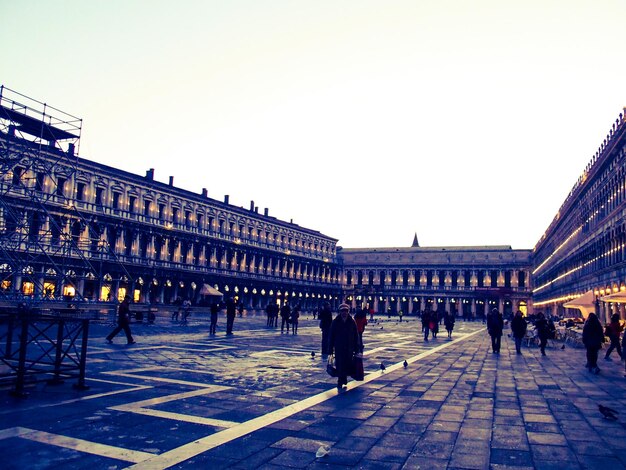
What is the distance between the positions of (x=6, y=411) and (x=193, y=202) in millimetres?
49664

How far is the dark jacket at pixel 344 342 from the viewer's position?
28.5 ft

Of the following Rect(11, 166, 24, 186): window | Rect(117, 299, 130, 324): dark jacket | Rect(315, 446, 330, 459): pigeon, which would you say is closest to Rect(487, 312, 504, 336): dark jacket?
Rect(117, 299, 130, 324): dark jacket

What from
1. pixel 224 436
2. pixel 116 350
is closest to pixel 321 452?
pixel 224 436

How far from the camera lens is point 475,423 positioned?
251 inches

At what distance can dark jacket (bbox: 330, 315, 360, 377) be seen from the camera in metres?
8.70

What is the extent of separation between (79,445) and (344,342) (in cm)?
486

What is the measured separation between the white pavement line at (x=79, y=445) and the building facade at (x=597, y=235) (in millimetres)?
18823

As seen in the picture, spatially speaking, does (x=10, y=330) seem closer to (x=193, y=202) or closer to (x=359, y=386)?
(x=359, y=386)

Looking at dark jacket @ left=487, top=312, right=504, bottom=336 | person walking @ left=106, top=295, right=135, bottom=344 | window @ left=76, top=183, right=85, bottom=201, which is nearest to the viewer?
person walking @ left=106, top=295, right=135, bottom=344

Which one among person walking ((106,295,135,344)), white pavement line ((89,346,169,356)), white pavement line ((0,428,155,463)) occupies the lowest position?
white pavement line ((0,428,155,463))

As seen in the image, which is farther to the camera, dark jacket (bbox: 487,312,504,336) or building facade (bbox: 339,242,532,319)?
building facade (bbox: 339,242,532,319)

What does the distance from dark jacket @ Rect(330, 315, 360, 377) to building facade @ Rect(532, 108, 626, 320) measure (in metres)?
14.2

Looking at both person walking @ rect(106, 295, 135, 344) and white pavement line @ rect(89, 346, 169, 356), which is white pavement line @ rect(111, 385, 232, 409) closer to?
white pavement line @ rect(89, 346, 169, 356)

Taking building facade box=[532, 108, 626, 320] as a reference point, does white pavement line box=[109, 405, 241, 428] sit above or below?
below
